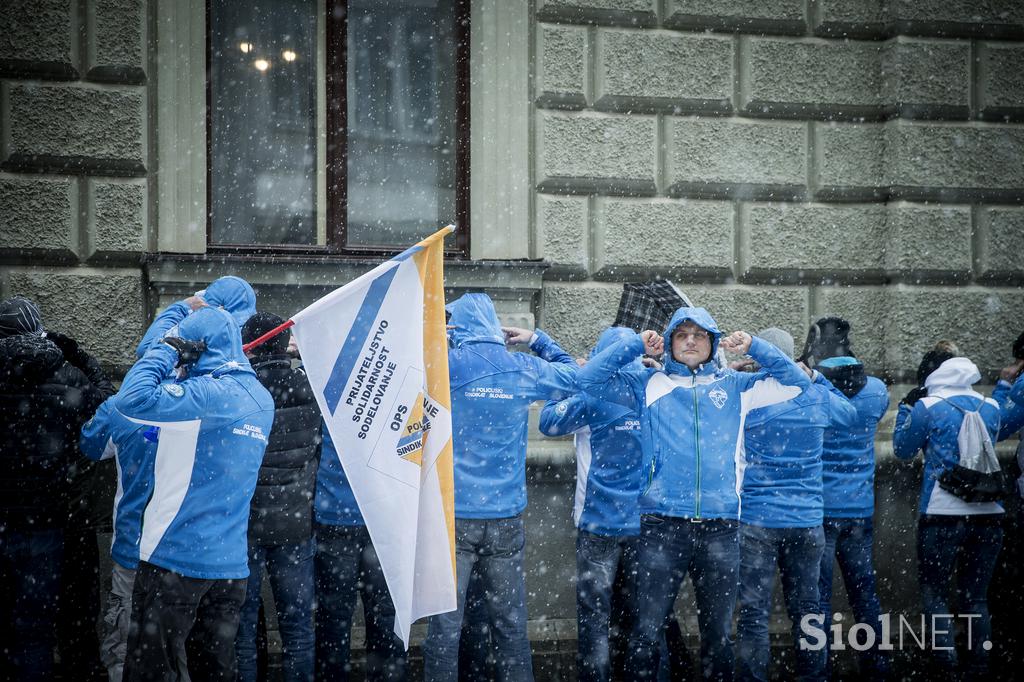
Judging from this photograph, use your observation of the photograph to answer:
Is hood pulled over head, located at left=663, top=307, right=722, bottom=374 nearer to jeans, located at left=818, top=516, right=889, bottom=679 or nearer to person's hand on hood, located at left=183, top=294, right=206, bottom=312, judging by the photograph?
jeans, located at left=818, top=516, right=889, bottom=679

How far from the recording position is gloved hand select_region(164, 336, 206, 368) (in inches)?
171

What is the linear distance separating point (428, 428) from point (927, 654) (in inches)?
151

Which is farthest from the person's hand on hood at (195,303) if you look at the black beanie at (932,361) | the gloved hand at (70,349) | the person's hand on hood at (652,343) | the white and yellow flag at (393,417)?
the black beanie at (932,361)

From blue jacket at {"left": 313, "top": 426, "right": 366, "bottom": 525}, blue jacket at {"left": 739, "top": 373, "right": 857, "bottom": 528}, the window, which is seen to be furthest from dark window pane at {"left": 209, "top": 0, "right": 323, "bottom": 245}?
blue jacket at {"left": 739, "top": 373, "right": 857, "bottom": 528}

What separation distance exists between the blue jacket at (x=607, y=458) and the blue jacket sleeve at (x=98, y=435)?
2.07 m

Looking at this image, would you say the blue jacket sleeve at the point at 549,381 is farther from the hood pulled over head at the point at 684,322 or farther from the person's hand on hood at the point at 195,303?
the person's hand on hood at the point at 195,303

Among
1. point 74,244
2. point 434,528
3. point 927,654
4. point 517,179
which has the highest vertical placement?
point 517,179

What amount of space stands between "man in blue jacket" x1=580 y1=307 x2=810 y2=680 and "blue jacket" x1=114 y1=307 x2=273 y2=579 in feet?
5.62

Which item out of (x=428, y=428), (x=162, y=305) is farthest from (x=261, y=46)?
(x=428, y=428)

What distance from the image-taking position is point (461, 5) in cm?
701

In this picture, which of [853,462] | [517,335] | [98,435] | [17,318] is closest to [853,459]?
[853,462]

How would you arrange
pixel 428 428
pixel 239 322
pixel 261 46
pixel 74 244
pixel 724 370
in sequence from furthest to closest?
pixel 261 46 → pixel 74 244 → pixel 239 322 → pixel 724 370 → pixel 428 428

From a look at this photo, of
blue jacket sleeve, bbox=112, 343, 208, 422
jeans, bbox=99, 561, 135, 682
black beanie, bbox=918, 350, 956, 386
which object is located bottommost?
jeans, bbox=99, 561, 135, 682

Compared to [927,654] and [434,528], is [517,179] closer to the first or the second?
[434,528]
